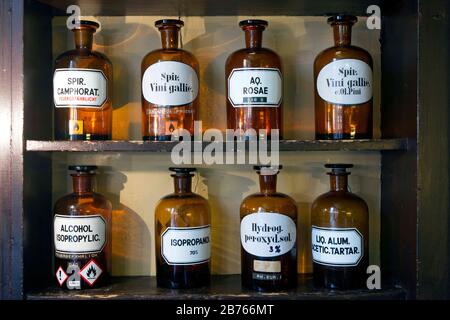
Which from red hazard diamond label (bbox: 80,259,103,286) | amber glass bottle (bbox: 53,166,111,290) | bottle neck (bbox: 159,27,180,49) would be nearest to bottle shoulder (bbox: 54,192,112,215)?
amber glass bottle (bbox: 53,166,111,290)

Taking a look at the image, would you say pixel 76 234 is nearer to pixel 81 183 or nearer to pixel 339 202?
pixel 81 183

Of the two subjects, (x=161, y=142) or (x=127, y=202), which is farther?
(x=127, y=202)

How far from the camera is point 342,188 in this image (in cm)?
117

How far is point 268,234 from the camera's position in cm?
112

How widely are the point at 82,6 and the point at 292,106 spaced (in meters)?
0.53

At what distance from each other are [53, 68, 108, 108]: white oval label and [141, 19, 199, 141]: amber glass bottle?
0.10m

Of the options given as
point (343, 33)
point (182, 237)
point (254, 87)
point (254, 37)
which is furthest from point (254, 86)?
point (182, 237)

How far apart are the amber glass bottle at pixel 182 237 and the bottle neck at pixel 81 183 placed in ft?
0.51

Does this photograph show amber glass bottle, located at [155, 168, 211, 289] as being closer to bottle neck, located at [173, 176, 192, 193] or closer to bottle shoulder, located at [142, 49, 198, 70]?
bottle neck, located at [173, 176, 192, 193]

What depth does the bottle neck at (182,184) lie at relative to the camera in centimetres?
117

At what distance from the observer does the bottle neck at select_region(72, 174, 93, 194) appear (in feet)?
3.82

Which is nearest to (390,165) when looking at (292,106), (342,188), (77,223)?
(342,188)

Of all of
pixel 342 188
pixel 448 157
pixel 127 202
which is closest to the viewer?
pixel 448 157
